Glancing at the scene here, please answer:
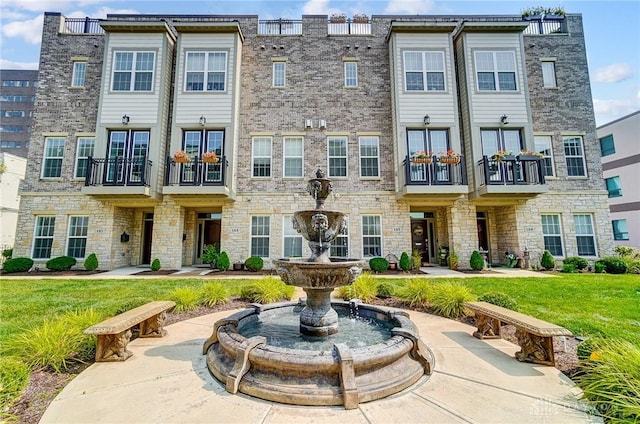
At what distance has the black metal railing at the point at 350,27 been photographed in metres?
13.8

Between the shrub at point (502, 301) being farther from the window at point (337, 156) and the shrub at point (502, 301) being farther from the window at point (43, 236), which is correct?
the window at point (43, 236)

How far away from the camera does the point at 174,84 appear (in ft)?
42.1

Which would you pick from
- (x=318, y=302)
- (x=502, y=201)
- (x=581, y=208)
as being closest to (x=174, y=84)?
(x=318, y=302)

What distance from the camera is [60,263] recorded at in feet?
38.0

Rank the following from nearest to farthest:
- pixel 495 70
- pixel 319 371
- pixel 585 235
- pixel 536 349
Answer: pixel 319 371
pixel 536 349
pixel 585 235
pixel 495 70

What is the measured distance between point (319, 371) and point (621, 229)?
30.0 meters

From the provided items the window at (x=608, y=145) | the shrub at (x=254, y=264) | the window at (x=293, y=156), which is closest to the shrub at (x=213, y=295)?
the shrub at (x=254, y=264)

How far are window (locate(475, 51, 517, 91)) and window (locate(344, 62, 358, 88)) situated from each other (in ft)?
18.3

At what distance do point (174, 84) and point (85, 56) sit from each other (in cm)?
483

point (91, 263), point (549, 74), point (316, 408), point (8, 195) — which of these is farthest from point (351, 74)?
point (8, 195)

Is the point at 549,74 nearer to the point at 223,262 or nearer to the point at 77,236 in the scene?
the point at 223,262

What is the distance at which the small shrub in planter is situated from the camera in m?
11.5

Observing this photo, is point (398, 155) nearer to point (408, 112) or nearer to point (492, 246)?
point (408, 112)

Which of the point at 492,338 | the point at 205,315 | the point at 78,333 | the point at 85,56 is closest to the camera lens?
the point at 78,333
